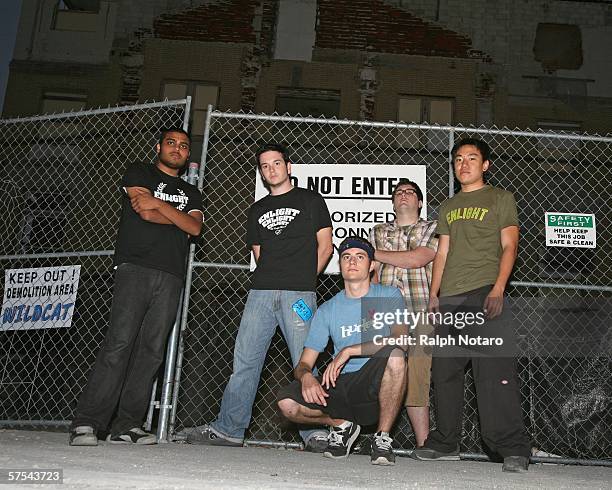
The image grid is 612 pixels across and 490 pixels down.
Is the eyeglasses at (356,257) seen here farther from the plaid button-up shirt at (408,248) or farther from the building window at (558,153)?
the building window at (558,153)

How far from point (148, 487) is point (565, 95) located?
47.6 feet

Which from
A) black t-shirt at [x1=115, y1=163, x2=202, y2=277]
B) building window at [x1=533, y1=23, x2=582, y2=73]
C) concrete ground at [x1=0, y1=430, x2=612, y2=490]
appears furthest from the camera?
building window at [x1=533, y1=23, x2=582, y2=73]

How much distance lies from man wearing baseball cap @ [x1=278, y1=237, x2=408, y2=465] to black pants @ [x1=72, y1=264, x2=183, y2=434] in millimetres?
1029

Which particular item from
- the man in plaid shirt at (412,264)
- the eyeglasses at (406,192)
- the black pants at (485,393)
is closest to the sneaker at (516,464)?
the black pants at (485,393)

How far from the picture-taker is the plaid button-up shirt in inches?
193

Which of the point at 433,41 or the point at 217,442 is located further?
the point at 433,41

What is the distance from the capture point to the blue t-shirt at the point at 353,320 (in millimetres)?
4277

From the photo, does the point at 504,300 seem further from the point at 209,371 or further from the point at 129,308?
the point at 209,371

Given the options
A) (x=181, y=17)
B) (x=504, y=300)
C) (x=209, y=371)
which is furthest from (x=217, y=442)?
(x=181, y=17)

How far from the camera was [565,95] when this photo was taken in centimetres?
1465

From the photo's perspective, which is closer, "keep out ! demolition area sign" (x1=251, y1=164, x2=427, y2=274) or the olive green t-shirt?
the olive green t-shirt

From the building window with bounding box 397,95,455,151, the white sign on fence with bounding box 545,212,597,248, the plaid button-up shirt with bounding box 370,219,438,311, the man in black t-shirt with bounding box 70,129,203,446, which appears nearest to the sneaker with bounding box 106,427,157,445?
the man in black t-shirt with bounding box 70,129,203,446

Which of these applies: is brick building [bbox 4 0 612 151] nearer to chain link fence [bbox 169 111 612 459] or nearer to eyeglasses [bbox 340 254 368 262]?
chain link fence [bbox 169 111 612 459]

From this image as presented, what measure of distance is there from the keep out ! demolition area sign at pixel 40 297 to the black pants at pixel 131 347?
108 centimetres
